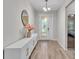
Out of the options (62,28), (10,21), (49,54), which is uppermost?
(10,21)

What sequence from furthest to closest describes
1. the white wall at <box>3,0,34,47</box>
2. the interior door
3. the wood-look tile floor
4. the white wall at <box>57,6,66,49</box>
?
the interior door → the white wall at <box>57,6,66,49</box> → the wood-look tile floor → the white wall at <box>3,0,34,47</box>

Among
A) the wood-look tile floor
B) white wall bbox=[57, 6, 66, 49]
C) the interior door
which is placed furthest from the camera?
the interior door

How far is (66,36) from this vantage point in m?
5.73

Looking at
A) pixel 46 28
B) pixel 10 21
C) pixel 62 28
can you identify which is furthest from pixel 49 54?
pixel 46 28

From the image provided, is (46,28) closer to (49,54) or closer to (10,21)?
(49,54)

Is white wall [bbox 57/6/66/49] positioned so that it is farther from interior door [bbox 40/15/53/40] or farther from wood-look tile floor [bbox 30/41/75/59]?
interior door [bbox 40/15/53/40]

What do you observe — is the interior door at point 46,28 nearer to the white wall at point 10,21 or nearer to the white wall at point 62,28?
the white wall at point 62,28

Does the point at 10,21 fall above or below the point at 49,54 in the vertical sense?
above

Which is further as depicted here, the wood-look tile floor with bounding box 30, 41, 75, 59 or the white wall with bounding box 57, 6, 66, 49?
the white wall with bounding box 57, 6, 66, 49

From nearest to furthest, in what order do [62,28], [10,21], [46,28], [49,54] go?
1. [10,21]
2. [49,54]
3. [62,28]
4. [46,28]

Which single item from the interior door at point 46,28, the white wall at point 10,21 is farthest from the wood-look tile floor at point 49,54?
the interior door at point 46,28

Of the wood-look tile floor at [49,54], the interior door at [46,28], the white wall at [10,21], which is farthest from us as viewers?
the interior door at [46,28]

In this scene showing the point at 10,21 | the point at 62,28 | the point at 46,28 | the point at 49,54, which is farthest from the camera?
the point at 46,28

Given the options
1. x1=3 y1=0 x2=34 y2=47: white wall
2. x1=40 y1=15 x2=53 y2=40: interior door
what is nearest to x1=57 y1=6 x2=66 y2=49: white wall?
x1=40 y1=15 x2=53 y2=40: interior door
